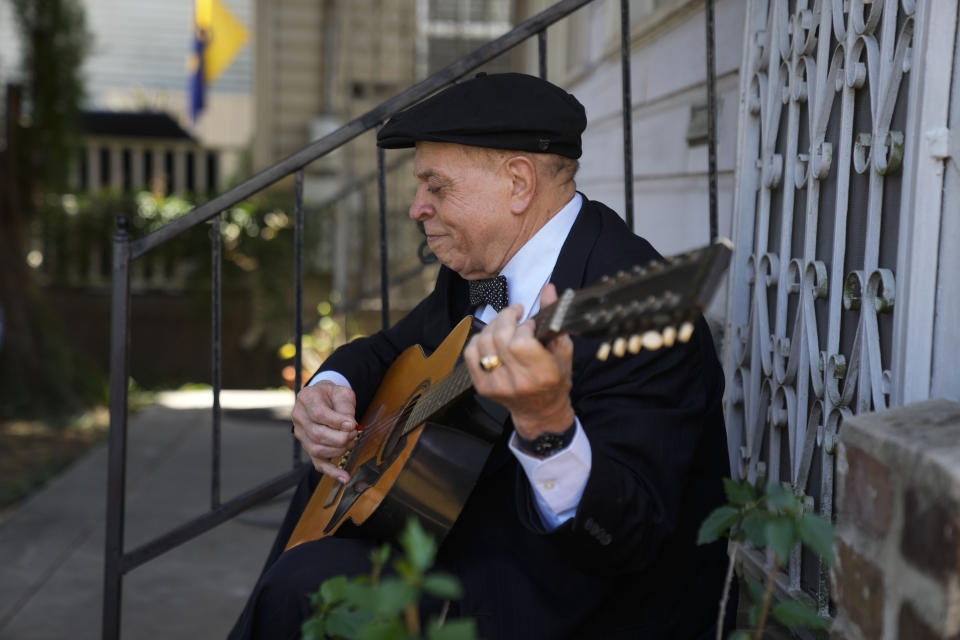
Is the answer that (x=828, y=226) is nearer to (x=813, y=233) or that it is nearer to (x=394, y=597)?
(x=813, y=233)

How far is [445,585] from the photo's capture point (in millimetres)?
991

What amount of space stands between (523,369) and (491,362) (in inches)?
2.2

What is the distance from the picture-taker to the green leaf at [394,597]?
3.32 ft

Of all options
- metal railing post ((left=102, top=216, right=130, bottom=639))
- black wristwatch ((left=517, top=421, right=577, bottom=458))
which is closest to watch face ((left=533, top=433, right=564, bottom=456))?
black wristwatch ((left=517, top=421, right=577, bottom=458))

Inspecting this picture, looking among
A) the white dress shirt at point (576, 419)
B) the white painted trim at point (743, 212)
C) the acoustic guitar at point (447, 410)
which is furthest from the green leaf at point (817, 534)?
the white painted trim at point (743, 212)

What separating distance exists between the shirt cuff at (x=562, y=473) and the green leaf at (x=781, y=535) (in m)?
0.34

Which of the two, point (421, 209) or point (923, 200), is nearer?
point (923, 200)

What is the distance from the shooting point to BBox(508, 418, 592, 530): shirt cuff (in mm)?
1574

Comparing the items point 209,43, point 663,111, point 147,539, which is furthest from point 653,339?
point 209,43

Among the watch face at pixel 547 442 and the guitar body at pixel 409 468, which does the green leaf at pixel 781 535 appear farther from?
the guitar body at pixel 409 468

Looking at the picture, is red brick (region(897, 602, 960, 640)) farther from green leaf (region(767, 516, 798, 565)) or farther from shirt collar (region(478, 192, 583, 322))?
shirt collar (region(478, 192, 583, 322))

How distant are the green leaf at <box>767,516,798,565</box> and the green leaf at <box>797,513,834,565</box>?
1 cm

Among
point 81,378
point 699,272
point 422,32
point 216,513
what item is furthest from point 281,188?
point 699,272

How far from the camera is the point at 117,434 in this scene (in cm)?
279
